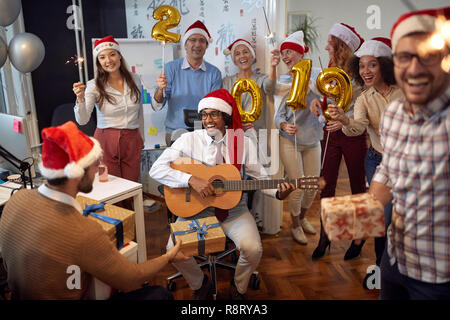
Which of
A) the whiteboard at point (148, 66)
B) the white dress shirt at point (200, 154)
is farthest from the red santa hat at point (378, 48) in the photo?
the whiteboard at point (148, 66)

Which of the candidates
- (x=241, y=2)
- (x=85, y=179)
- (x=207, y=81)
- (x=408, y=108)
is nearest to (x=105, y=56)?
(x=207, y=81)

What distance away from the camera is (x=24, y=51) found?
10.2ft

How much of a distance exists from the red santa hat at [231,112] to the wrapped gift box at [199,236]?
558 mm

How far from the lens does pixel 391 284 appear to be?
1496mm

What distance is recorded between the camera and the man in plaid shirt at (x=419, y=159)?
1211 mm

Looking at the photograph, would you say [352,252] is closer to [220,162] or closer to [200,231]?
[220,162]

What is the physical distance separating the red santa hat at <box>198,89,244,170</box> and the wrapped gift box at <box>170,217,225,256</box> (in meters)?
0.56

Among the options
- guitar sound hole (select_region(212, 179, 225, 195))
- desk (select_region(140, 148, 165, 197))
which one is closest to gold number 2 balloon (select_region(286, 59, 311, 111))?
guitar sound hole (select_region(212, 179, 225, 195))

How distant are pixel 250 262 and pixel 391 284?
962 mm

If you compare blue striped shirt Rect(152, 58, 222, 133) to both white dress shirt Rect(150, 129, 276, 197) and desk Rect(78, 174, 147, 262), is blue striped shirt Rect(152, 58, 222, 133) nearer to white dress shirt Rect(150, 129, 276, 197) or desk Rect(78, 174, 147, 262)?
white dress shirt Rect(150, 129, 276, 197)

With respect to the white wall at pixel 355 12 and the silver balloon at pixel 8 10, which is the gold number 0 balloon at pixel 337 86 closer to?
the white wall at pixel 355 12

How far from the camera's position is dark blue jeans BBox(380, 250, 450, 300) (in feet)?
4.33

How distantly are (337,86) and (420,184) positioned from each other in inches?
46.4
